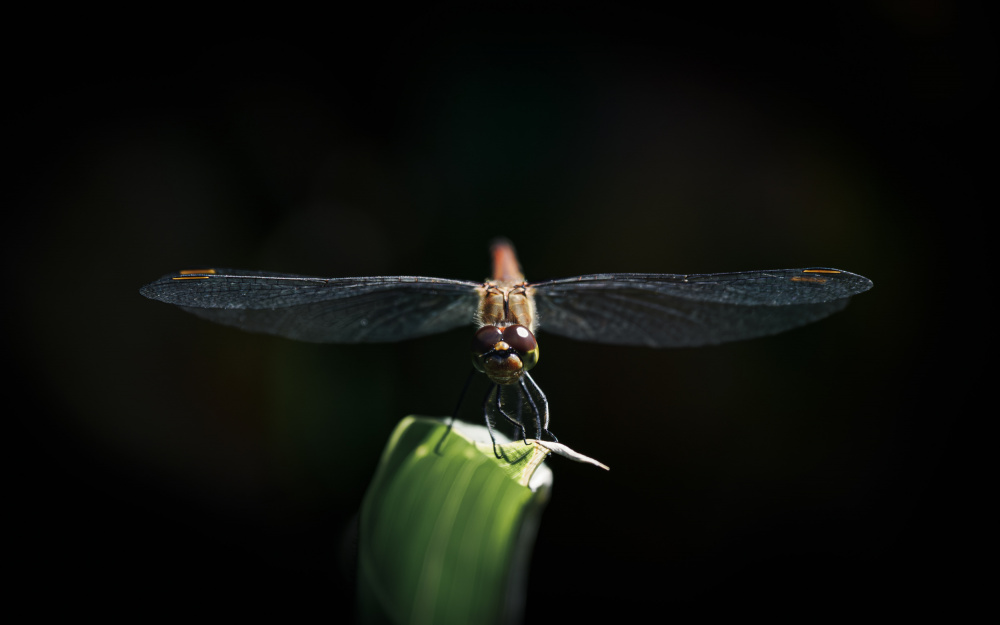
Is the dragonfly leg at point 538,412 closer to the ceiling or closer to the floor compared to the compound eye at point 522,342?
closer to the floor

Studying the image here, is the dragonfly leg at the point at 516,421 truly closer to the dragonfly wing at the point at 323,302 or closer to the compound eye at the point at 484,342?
the compound eye at the point at 484,342

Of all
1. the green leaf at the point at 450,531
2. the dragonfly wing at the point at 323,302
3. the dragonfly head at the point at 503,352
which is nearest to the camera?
the green leaf at the point at 450,531

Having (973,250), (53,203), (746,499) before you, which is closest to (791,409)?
(746,499)

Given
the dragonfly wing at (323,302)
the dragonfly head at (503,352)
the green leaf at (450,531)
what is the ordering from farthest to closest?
the dragonfly wing at (323,302)
the dragonfly head at (503,352)
the green leaf at (450,531)

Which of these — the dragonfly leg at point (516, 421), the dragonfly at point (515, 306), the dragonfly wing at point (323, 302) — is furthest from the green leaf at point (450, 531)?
the dragonfly wing at point (323, 302)

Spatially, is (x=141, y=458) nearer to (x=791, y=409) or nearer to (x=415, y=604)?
(x=415, y=604)

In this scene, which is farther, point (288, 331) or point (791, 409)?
point (791, 409)

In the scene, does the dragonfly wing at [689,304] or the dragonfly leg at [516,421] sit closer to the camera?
the dragonfly leg at [516,421]
